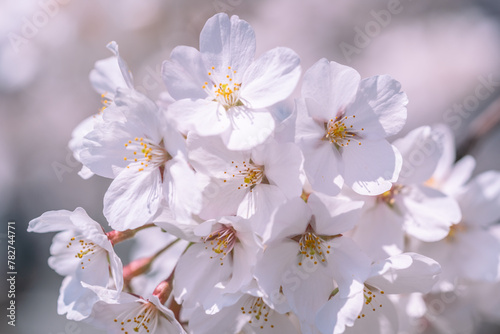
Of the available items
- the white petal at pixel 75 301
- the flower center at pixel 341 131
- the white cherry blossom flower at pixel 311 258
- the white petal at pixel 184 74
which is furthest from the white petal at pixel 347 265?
the white petal at pixel 75 301

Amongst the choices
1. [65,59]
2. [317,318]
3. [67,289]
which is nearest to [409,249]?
[317,318]

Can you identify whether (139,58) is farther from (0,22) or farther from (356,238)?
(356,238)

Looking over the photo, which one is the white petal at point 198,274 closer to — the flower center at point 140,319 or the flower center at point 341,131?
the flower center at point 140,319

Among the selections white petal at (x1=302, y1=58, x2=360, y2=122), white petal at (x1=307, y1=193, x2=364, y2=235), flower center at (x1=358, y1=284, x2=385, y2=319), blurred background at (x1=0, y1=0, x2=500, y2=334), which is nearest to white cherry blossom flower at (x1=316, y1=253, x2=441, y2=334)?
flower center at (x1=358, y1=284, x2=385, y2=319)

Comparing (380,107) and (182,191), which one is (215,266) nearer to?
(182,191)

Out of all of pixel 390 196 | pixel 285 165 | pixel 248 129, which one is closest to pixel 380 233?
pixel 390 196
